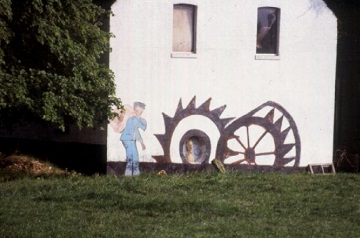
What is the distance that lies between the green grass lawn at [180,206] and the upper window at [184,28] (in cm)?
428

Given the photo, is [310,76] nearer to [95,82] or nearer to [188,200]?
[95,82]

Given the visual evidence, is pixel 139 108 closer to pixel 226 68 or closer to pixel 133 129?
pixel 133 129

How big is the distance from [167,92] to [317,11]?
18.6ft

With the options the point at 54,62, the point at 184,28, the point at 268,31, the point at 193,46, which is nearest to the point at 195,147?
the point at 193,46

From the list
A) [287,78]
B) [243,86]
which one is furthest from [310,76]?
[243,86]

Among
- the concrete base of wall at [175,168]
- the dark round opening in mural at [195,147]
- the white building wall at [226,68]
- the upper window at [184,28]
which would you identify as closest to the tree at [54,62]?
the white building wall at [226,68]

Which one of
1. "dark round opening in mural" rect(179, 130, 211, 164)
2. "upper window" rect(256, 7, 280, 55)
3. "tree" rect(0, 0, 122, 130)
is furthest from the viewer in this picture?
"upper window" rect(256, 7, 280, 55)

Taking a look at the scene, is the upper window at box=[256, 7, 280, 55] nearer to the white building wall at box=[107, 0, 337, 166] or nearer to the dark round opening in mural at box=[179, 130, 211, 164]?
the white building wall at box=[107, 0, 337, 166]

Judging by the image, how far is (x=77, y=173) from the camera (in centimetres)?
2298

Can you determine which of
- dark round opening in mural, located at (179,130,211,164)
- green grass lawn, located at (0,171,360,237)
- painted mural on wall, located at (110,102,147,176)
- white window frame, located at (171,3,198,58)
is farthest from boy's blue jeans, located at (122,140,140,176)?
white window frame, located at (171,3,198,58)

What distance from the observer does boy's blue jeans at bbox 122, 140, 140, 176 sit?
2309 centimetres

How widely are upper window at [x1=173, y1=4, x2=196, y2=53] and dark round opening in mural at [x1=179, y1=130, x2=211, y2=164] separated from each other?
8.44ft

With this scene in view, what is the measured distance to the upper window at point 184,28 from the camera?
23.9m

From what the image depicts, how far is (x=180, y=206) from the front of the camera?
16312mm
